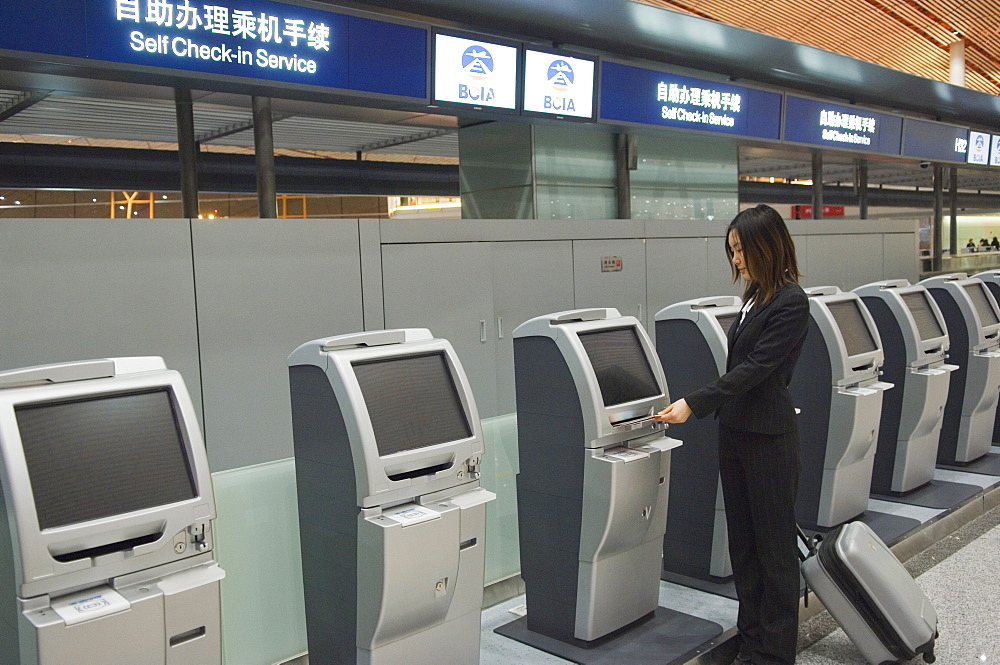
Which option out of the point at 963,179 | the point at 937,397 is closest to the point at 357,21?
the point at 937,397

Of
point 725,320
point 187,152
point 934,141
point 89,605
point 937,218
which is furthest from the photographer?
point 937,218

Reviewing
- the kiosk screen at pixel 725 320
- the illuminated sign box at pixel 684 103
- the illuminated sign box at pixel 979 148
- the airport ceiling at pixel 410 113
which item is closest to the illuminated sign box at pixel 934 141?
the illuminated sign box at pixel 979 148

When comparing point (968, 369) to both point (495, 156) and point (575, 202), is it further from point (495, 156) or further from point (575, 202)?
point (495, 156)

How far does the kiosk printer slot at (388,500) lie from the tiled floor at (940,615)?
75 cm

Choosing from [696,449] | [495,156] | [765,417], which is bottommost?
[696,449]

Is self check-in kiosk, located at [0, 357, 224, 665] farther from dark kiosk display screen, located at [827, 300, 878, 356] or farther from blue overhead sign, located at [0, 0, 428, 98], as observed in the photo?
dark kiosk display screen, located at [827, 300, 878, 356]

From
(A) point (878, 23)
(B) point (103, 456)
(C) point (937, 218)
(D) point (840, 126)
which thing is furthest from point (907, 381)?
(A) point (878, 23)

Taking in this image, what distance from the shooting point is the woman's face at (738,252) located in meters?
3.20

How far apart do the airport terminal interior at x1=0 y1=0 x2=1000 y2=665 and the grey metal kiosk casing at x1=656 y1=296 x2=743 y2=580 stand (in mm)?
14

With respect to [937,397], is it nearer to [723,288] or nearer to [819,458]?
[819,458]

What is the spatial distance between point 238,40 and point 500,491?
2.22m

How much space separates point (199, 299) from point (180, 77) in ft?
3.02

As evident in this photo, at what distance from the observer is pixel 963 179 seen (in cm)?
1823

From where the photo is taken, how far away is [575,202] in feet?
20.2
